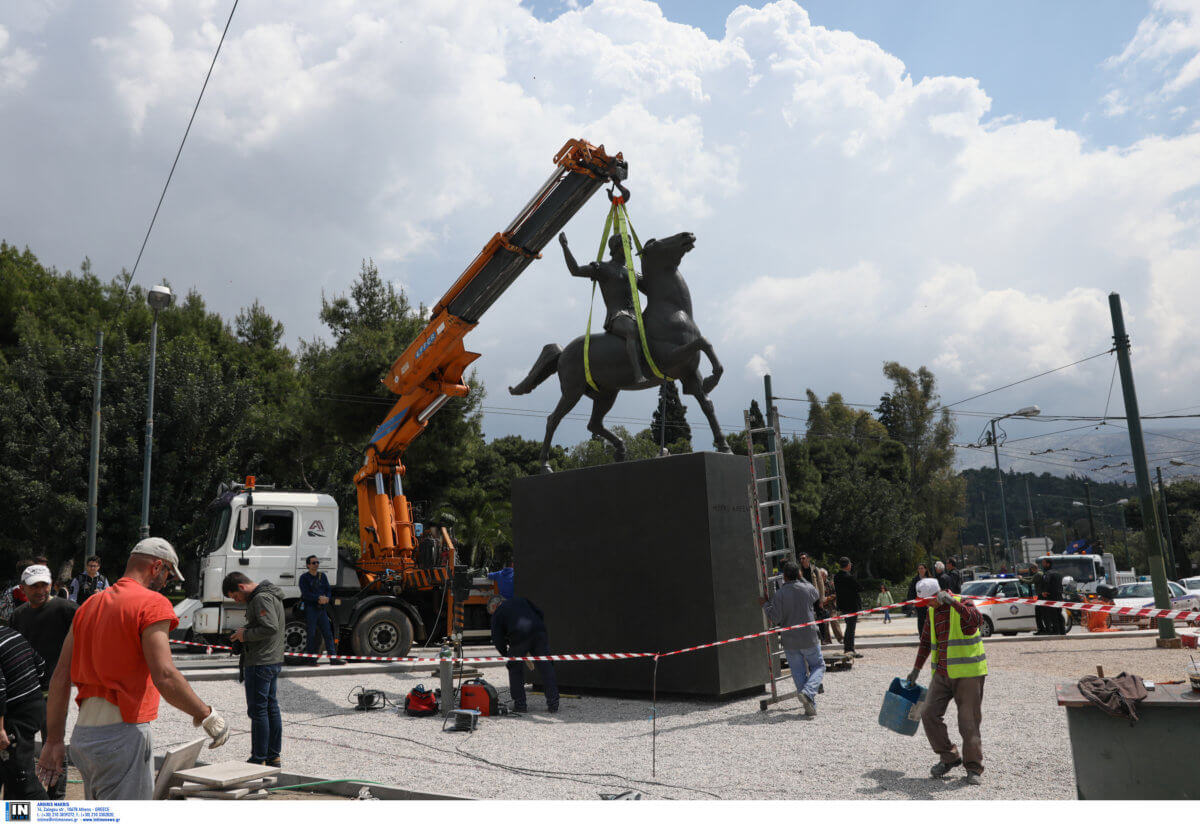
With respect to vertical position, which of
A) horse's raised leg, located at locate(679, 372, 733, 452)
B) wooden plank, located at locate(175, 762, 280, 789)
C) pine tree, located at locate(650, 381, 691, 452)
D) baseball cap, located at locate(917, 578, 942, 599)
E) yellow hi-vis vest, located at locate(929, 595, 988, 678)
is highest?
pine tree, located at locate(650, 381, 691, 452)

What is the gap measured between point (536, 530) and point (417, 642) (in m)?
5.63

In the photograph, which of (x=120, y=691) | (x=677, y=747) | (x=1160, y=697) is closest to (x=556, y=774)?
(x=677, y=747)

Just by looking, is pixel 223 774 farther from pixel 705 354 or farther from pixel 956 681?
pixel 705 354

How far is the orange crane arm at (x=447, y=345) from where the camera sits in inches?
484

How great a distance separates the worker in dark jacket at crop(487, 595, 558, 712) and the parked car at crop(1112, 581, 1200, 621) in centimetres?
1578

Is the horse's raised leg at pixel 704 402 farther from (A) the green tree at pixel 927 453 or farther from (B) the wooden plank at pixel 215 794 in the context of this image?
(A) the green tree at pixel 927 453

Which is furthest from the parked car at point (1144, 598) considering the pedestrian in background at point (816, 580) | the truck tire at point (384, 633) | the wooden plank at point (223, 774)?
the wooden plank at point (223, 774)

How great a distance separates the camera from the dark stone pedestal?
9.90m

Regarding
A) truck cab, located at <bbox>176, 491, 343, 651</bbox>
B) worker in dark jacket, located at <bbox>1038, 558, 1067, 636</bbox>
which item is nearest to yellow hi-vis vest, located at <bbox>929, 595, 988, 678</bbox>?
truck cab, located at <bbox>176, 491, 343, 651</bbox>

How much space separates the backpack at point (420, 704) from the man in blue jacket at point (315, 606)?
411cm

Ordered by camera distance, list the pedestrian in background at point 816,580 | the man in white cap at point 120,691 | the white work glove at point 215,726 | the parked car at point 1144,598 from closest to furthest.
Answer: the man in white cap at point 120,691
the white work glove at point 215,726
the pedestrian in background at point 816,580
the parked car at point 1144,598

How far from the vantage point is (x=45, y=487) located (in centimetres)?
2316

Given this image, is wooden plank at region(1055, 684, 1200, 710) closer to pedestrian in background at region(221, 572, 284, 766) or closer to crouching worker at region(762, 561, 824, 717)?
crouching worker at region(762, 561, 824, 717)

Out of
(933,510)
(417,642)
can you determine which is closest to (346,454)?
(417,642)
